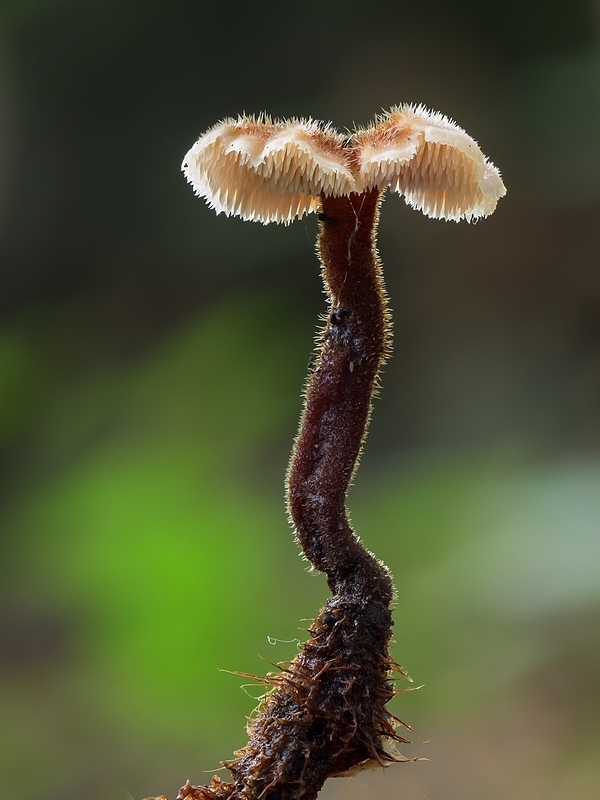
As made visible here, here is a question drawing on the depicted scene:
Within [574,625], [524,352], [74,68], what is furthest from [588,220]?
[74,68]

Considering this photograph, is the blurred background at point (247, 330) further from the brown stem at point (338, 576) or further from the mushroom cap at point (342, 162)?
the mushroom cap at point (342, 162)

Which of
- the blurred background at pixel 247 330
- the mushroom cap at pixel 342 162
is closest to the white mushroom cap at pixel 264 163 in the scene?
the mushroom cap at pixel 342 162

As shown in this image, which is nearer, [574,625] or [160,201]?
[574,625]

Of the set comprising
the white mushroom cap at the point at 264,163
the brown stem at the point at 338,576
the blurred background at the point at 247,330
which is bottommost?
the brown stem at the point at 338,576

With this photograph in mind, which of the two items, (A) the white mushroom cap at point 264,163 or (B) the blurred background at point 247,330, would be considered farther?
(B) the blurred background at point 247,330

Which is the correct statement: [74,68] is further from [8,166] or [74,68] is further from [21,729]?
[21,729]

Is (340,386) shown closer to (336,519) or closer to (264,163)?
(336,519)

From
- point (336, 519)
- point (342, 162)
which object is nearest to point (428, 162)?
point (342, 162)

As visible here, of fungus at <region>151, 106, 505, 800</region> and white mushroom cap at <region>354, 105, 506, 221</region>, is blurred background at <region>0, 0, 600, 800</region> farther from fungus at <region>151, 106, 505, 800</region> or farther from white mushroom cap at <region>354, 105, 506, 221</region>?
white mushroom cap at <region>354, 105, 506, 221</region>
